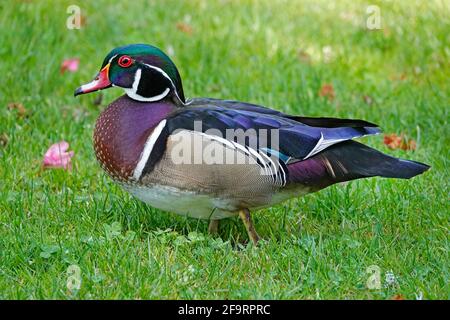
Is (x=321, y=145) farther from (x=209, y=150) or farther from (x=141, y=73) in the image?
(x=141, y=73)

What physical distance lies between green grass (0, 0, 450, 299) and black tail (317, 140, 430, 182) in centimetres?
29

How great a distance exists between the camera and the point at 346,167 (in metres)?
3.75

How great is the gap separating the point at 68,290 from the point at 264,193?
927 millimetres

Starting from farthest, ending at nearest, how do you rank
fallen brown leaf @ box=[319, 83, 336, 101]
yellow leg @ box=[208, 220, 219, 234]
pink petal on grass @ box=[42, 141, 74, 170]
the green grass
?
fallen brown leaf @ box=[319, 83, 336, 101]
pink petal on grass @ box=[42, 141, 74, 170]
yellow leg @ box=[208, 220, 219, 234]
the green grass

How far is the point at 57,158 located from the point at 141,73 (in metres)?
0.93

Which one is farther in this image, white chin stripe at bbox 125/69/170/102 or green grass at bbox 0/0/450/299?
white chin stripe at bbox 125/69/170/102

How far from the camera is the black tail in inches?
145

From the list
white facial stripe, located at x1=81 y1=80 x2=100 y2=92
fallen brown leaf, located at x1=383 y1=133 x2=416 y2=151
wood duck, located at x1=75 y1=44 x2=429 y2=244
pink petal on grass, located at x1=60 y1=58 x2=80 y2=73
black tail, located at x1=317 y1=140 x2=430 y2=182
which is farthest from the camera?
pink petal on grass, located at x1=60 y1=58 x2=80 y2=73

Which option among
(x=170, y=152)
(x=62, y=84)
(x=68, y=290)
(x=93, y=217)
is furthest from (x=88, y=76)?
(x=68, y=290)

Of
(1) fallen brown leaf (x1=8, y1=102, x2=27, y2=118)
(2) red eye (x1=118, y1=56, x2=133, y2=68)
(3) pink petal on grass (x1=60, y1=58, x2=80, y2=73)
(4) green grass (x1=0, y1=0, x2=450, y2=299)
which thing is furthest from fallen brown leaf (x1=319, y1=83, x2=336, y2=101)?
(2) red eye (x1=118, y1=56, x2=133, y2=68)

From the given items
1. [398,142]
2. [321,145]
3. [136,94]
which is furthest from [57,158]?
[398,142]

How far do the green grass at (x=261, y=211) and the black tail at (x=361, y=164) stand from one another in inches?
11.6

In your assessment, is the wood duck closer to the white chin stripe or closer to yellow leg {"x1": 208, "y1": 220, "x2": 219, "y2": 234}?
the white chin stripe

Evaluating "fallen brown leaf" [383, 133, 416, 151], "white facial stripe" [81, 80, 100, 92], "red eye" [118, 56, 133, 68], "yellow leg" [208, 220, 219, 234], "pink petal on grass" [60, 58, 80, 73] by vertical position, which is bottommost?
"yellow leg" [208, 220, 219, 234]
